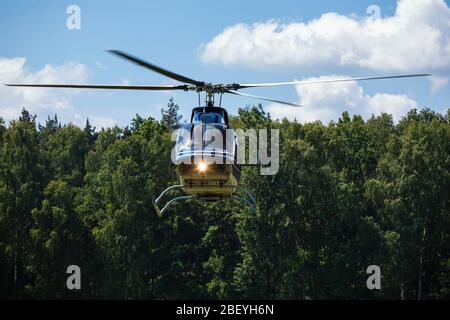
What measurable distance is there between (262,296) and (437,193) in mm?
12554

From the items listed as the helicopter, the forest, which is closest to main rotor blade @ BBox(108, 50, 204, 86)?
the helicopter

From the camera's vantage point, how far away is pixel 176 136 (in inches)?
1187

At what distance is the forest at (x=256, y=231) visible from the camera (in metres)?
58.7

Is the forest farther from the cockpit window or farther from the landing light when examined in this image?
the landing light

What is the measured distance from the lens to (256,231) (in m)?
58.8

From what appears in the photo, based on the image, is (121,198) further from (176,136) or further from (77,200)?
(176,136)

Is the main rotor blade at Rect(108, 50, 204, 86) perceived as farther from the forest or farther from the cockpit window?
the forest

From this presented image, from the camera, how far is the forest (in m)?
58.7

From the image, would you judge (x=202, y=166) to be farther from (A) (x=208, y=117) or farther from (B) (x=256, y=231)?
Answer: (B) (x=256, y=231)

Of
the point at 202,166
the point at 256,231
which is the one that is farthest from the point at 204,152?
the point at 256,231

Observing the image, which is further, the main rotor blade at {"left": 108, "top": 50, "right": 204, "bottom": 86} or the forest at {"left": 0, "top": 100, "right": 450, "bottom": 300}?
the forest at {"left": 0, "top": 100, "right": 450, "bottom": 300}

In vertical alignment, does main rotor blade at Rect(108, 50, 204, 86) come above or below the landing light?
above

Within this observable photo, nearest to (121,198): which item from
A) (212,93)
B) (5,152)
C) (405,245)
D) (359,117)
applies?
(5,152)

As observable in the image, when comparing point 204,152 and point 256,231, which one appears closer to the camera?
point 204,152
